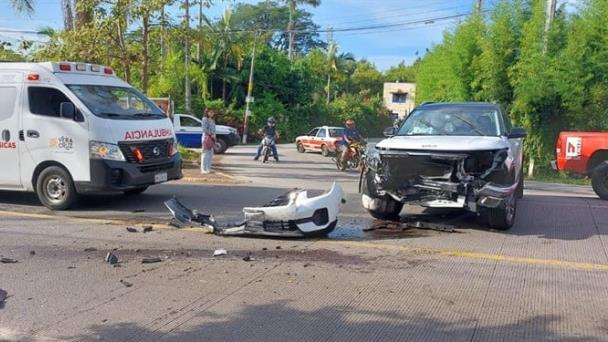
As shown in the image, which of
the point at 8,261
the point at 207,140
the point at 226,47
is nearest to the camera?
the point at 8,261

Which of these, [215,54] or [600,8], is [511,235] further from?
[215,54]

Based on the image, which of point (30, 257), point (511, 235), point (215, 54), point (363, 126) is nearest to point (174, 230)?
point (30, 257)

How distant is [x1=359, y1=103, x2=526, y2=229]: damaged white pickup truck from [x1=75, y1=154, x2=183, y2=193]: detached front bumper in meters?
3.61

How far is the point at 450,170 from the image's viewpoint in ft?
25.8

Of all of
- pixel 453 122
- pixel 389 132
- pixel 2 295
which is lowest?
pixel 2 295

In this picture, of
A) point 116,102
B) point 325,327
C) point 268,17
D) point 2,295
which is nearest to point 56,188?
point 116,102

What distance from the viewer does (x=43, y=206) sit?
9992 millimetres

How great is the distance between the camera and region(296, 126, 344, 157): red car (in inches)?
1099

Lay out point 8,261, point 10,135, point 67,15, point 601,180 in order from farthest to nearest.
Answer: point 67,15
point 601,180
point 10,135
point 8,261

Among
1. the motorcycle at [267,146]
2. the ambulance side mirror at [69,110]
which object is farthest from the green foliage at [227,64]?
the ambulance side mirror at [69,110]

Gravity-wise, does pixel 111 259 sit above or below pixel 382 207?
below

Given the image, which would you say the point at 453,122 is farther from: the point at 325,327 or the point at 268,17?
the point at 268,17

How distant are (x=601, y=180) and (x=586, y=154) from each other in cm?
72

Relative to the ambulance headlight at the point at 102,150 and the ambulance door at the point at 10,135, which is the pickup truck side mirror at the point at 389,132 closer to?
the ambulance headlight at the point at 102,150
